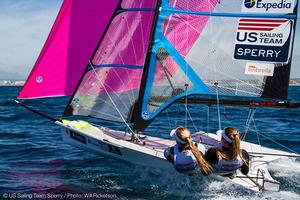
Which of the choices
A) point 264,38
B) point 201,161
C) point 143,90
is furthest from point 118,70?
point 201,161

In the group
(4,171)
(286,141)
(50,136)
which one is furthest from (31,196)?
(286,141)

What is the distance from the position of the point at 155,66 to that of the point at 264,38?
2.57 m

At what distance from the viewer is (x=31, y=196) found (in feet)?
26.2

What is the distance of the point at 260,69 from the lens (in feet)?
30.1

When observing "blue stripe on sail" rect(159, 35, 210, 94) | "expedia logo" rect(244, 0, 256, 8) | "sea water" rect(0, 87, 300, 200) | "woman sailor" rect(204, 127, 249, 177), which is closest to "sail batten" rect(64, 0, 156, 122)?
"blue stripe on sail" rect(159, 35, 210, 94)

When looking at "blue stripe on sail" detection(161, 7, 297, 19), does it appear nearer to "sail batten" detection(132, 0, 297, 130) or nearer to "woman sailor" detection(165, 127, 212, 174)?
"sail batten" detection(132, 0, 297, 130)

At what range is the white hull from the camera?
26.4ft

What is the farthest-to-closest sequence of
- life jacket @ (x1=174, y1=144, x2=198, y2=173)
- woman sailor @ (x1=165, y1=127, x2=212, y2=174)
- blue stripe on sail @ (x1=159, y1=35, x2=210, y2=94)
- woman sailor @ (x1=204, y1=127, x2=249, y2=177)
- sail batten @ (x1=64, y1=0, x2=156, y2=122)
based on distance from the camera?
sail batten @ (x1=64, y1=0, x2=156, y2=122), blue stripe on sail @ (x1=159, y1=35, x2=210, y2=94), life jacket @ (x1=174, y1=144, x2=198, y2=173), woman sailor @ (x1=165, y1=127, x2=212, y2=174), woman sailor @ (x1=204, y1=127, x2=249, y2=177)

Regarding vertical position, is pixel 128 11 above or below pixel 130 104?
above

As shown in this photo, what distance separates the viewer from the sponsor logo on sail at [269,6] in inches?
349

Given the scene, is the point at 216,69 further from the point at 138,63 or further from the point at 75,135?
the point at 75,135

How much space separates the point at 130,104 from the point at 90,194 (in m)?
2.97

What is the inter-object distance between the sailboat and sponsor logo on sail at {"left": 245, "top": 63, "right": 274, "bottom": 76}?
2 centimetres

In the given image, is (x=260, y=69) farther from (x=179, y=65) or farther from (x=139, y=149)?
(x=139, y=149)
